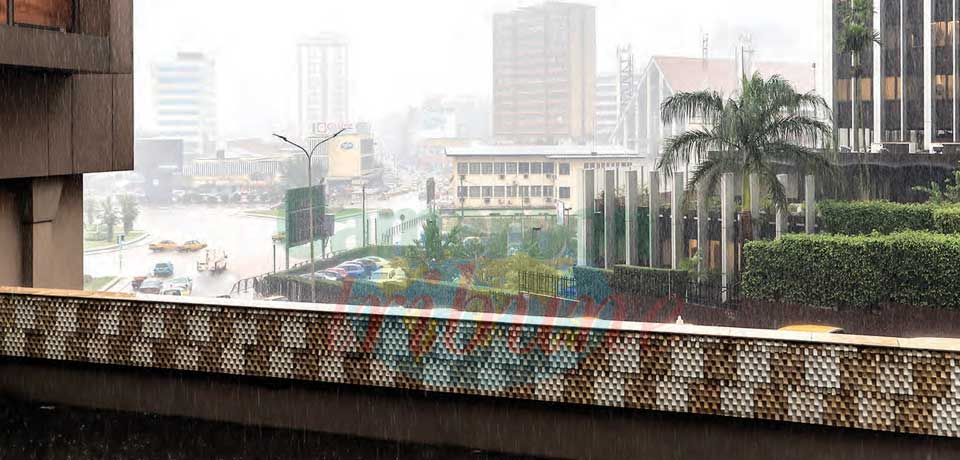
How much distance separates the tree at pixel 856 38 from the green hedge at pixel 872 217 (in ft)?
20.0

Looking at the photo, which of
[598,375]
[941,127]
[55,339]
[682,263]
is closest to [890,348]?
[598,375]

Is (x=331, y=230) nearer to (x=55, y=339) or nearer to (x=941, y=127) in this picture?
(x=941, y=127)

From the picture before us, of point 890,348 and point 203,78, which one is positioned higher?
point 203,78

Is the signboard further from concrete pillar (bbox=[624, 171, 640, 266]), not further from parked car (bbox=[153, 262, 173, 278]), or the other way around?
parked car (bbox=[153, 262, 173, 278])

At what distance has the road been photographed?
6550cm

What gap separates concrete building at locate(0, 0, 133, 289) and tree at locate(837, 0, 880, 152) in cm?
2070

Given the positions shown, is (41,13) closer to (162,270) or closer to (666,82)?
(162,270)

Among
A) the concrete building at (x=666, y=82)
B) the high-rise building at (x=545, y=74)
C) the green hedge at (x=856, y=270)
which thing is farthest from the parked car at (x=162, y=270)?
the green hedge at (x=856, y=270)

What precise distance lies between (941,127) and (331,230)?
101ft

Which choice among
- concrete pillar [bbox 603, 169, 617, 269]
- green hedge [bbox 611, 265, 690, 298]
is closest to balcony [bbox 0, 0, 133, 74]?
concrete pillar [bbox 603, 169, 617, 269]

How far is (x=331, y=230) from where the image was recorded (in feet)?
165

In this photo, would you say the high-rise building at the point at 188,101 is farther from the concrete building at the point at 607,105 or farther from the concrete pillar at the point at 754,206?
the concrete pillar at the point at 754,206

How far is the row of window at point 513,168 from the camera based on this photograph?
54.6 m

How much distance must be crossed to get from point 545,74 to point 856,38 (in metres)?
66.5
